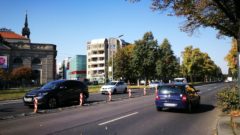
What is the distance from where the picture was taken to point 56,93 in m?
19.6

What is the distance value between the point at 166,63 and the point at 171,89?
60.2m

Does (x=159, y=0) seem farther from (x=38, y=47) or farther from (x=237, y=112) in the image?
(x=38, y=47)

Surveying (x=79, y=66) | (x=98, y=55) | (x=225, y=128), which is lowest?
(x=225, y=128)

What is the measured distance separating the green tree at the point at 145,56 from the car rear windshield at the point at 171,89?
51.7 m

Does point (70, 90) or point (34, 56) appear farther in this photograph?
point (34, 56)

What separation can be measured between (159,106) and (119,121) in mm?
4379

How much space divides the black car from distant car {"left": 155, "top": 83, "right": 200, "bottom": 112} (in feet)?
22.0

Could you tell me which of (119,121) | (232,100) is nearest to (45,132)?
(119,121)

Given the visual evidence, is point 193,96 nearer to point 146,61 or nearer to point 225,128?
point 225,128

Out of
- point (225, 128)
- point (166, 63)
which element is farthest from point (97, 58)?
point (225, 128)

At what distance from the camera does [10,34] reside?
106m

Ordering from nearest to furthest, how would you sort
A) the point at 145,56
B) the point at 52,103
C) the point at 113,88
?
the point at 52,103
the point at 113,88
the point at 145,56

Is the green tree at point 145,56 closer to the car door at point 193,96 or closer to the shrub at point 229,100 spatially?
the car door at point 193,96

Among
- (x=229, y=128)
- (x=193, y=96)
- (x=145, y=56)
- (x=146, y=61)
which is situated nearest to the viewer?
(x=229, y=128)
